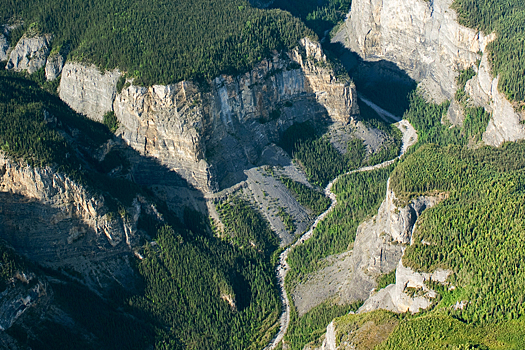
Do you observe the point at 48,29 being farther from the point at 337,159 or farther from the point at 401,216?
the point at 401,216

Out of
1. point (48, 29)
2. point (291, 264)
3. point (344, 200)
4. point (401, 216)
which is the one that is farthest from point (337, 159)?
point (48, 29)

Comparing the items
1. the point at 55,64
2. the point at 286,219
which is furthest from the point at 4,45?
the point at 286,219

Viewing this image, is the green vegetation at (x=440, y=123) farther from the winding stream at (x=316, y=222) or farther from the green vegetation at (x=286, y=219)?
the green vegetation at (x=286, y=219)

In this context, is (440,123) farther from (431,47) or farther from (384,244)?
(384,244)

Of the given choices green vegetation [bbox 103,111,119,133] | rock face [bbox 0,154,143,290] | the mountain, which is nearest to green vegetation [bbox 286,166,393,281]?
the mountain

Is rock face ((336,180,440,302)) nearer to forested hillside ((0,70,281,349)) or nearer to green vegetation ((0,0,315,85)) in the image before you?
forested hillside ((0,70,281,349))
